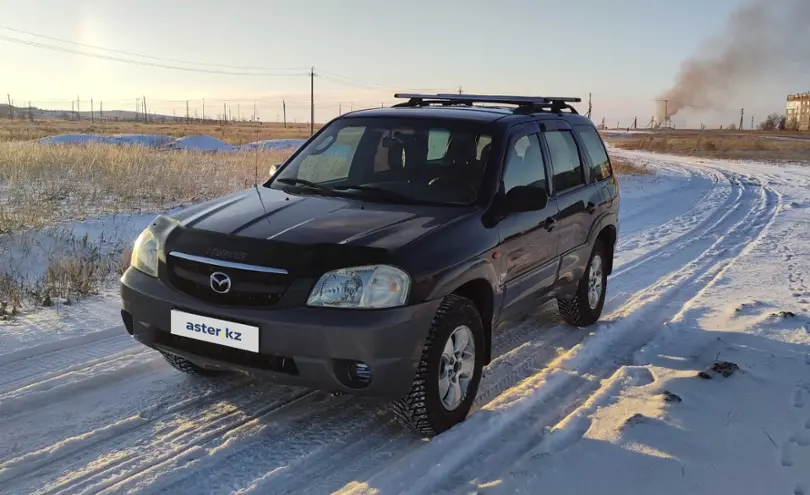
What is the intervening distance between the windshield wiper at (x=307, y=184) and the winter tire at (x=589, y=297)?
94.5 inches

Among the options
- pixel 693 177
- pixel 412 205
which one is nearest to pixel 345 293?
pixel 412 205

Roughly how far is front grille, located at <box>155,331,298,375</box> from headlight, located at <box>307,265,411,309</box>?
343 millimetres

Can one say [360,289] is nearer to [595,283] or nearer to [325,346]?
[325,346]

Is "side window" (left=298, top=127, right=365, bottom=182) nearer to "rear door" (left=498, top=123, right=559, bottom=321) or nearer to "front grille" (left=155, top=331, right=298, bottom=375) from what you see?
"rear door" (left=498, top=123, right=559, bottom=321)

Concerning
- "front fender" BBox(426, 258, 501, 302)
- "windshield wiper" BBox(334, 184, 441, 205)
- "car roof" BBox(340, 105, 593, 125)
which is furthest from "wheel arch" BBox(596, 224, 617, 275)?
"windshield wiper" BBox(334, 184, 441, 205)

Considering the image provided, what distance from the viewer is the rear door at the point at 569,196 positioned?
16.9ft

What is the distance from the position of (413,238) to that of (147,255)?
5.00ft

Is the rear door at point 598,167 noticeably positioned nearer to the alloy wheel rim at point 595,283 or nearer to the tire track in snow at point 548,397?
the alloy wheel rim at point 595,283

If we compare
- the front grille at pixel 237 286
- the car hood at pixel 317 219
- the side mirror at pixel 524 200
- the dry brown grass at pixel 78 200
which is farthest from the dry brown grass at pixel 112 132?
the side mirror at pixel 524 200

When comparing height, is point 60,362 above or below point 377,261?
below

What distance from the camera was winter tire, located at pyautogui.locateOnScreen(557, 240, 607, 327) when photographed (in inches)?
228

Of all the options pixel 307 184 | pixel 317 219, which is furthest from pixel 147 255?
pixel 307 184

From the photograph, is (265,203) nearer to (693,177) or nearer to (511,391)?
(511,391)

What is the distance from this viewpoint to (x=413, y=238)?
357 cm
